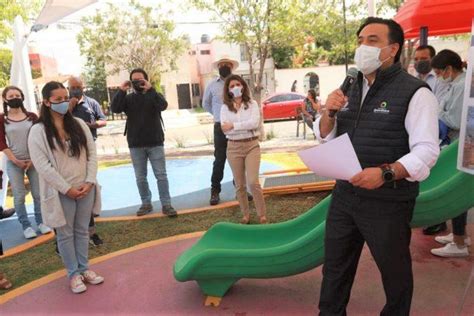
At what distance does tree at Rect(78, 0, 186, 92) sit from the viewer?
22438 mm

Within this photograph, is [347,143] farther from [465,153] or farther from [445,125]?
[445,125]

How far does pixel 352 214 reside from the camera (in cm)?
233

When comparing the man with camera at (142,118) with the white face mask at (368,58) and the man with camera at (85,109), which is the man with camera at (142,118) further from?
the white face mask at (368,58)

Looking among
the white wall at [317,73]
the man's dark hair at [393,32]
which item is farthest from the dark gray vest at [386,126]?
the white wall at [317,73]

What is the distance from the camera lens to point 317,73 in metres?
29.2

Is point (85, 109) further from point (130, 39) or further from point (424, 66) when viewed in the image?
point (130, 39)

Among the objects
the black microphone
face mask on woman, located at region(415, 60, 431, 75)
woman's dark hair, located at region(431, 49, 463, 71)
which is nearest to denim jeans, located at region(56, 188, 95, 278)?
the black microphone

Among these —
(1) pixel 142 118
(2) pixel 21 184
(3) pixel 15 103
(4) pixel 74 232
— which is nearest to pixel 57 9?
(3) pixel 15 103

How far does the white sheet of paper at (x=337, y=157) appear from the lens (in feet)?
6.84

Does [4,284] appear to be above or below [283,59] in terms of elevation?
below

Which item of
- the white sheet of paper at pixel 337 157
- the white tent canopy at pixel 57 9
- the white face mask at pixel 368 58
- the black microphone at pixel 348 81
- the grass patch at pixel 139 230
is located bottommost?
the grass patch at pixel 139 230

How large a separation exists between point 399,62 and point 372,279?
203 cm

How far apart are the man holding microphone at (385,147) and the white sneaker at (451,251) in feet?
6.15

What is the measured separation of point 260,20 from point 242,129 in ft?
23.0
